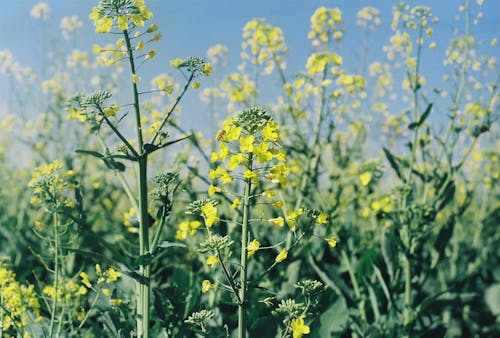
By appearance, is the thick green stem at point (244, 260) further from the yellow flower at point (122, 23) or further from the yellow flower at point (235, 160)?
the yellow flower at point (122, 23)

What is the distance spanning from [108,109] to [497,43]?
314 centimetres

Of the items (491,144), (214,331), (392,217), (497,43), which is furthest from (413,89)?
(491,144)

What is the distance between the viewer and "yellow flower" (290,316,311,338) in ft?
5.07

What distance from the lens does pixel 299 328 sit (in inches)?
61.3

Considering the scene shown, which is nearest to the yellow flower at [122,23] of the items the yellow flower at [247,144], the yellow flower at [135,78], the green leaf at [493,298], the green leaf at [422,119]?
the yellow flower at [135,78]

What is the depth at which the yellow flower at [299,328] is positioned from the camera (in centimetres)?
154

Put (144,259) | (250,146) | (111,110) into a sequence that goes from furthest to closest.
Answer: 1. (111,110)
2. (144,259)
3. (250,146)

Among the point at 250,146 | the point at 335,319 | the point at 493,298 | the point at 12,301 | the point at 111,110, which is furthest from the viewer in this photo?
the point at 493,298

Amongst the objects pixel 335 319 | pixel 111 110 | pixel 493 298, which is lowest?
pixel 493 298

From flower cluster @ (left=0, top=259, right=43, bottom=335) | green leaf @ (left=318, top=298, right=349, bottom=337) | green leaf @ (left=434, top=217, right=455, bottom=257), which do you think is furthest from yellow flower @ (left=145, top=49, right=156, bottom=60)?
green leaf @ (left=434, top=217, right=455, bottom=257)

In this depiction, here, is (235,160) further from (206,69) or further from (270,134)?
(206,69)

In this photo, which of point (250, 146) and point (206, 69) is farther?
point (206, 69)

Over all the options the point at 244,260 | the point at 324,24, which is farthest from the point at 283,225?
the point at 324,24

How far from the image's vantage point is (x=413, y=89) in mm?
3188
